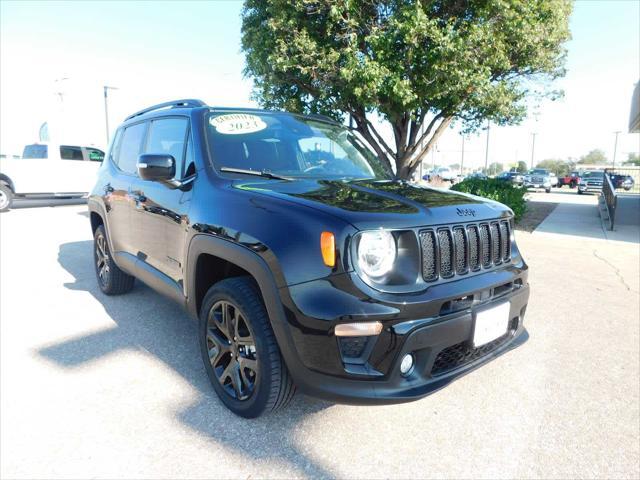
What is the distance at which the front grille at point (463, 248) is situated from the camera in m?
2.08

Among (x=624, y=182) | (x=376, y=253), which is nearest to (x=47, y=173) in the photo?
(x=376, y=253)

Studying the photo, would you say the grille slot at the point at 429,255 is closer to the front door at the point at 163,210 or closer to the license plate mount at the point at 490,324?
the license plate mount at the point at 490,324

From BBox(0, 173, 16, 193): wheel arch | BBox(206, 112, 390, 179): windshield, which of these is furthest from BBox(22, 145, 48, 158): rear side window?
BBox(206, 112, 390, 179): windshield

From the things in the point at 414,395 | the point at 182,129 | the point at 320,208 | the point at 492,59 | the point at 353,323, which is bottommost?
the point at 414,395

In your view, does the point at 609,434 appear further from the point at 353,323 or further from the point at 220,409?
the point at 220,409

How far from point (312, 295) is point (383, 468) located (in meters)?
0.94

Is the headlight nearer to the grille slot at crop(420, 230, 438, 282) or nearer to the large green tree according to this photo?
the grille slot at crop(420, 230, 438, 282)

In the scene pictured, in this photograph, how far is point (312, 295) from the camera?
1.90 metres

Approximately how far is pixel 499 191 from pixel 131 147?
8.96 meters

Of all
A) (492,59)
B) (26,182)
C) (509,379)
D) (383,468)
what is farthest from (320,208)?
(26,182)

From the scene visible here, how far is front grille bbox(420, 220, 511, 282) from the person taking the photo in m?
2.08

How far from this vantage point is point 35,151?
1341 cm

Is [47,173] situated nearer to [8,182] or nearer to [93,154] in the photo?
[8,182]

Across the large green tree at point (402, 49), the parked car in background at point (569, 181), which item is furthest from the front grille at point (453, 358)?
the parked car in background at point (569, 181)
